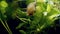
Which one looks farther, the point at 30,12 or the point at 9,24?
the point at 9,24

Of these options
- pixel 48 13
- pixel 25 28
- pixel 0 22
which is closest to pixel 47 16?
pixel 48 13

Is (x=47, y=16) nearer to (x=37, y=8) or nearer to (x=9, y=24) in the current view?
(x=37, y=8)

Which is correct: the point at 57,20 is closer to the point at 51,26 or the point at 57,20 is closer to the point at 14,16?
the point at 51,26

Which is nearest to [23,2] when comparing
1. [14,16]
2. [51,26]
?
[14,16]

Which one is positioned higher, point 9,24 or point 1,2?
point 1,2

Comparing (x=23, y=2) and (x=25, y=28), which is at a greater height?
Answer: (x=23, y=2)

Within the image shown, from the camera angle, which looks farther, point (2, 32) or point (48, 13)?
point (2, 32)
